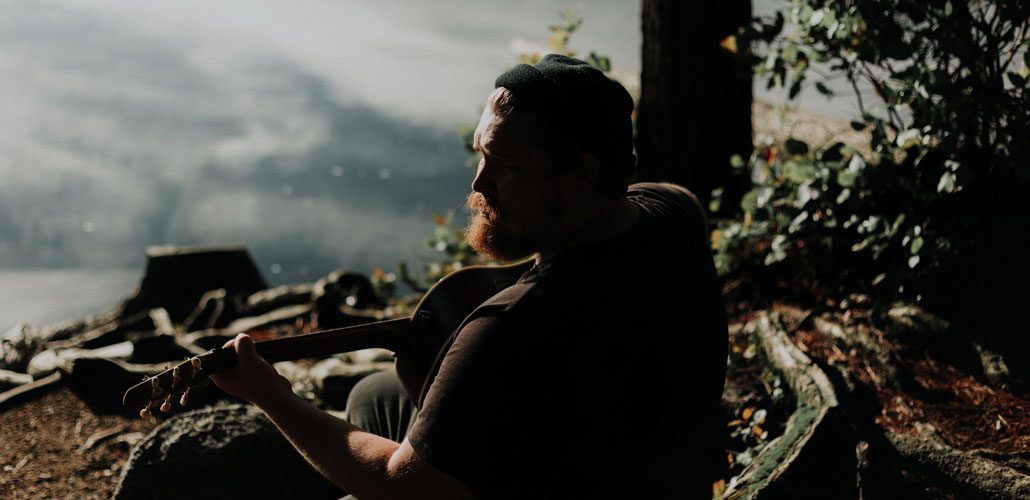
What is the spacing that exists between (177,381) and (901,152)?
338cm

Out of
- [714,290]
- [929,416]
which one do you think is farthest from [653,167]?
[714,290]

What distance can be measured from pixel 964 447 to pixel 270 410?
2.60 meters

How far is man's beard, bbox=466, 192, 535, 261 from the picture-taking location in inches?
89.2

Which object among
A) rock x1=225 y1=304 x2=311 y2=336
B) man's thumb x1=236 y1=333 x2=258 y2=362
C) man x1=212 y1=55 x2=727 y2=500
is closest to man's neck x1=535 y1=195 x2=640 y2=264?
man x1=212 y1=55 x2=727 y2=500

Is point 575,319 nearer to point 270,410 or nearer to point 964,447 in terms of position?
point 270,410

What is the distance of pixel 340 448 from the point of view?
6.79 ft

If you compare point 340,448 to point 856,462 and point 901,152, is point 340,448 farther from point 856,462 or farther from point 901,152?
point 901,152

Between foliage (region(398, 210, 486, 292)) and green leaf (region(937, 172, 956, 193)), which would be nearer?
green leaf (region(937, 172, 956, 193))

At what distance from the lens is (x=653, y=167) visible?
5.59m

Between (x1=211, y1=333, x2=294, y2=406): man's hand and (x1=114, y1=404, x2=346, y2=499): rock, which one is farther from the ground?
(x1=211, y1=333, x2=294, y2=406): man's hand

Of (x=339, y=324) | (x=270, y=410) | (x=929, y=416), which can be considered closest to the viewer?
(x=270, y=410)

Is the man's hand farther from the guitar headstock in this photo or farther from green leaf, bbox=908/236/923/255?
green leaf, bbox=908/236/923/255

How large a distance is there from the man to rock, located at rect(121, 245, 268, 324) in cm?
633

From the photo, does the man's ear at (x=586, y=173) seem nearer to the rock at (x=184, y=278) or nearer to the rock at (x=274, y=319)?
the rock at (x=274, y=319)
